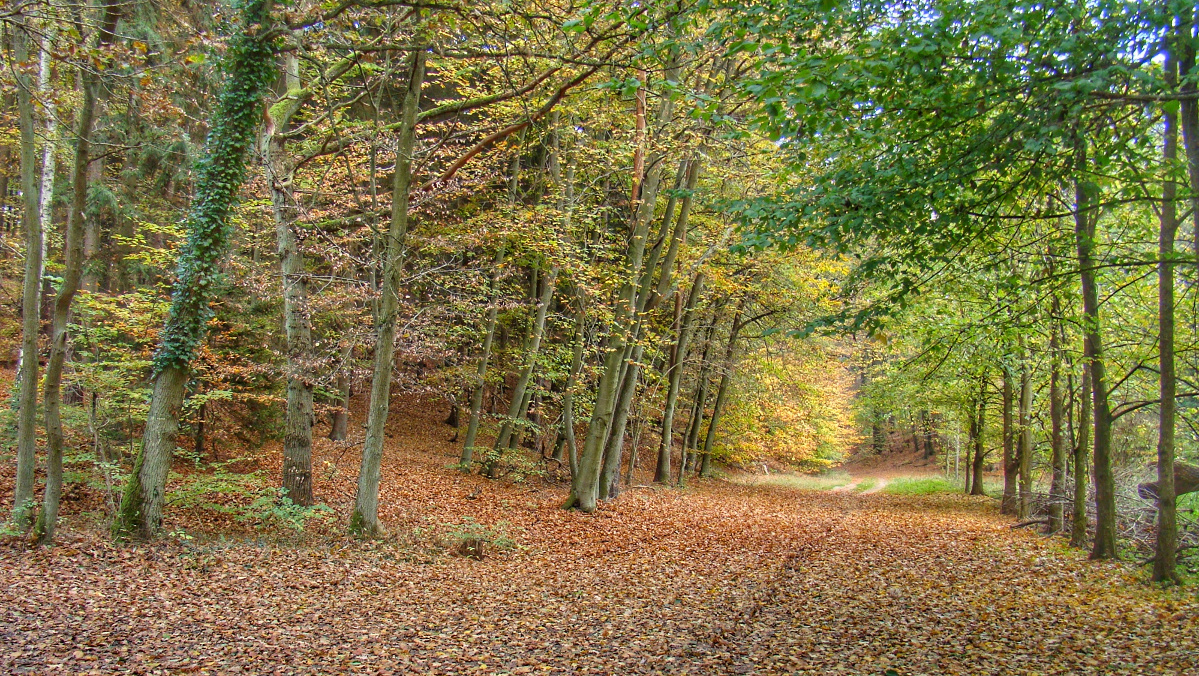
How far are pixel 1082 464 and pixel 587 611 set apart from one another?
765 cm

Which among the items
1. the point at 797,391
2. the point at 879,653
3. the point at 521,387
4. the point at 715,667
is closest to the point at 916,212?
the point at 879,653

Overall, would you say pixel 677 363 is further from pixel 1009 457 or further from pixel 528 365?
pixel 1009 457

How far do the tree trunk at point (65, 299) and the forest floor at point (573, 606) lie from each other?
1.87ft

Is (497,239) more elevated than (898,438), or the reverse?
(497,239)

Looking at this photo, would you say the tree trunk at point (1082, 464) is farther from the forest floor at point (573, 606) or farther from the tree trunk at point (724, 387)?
the tree trunk at point (724, 387)

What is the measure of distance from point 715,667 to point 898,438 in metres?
47.8

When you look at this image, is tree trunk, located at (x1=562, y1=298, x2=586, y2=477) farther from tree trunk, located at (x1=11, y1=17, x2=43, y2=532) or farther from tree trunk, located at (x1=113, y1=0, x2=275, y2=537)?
tree trunk, located at (x1=11, y1=17, x2=43, y2=532)

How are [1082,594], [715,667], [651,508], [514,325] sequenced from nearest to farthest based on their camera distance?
[715,667] < [1082,594] < [651,508] < [514,325]

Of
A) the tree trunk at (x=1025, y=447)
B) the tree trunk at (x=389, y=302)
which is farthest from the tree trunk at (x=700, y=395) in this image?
the tree trunk at (x=389, y=302)

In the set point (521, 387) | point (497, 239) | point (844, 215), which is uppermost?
point (497, 239)

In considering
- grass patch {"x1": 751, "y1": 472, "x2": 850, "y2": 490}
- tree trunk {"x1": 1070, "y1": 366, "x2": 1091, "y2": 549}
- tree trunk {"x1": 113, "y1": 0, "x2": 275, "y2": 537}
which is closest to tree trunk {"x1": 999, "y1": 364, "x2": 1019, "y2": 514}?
tree trunk {"x1": 1070, "y1": 366, "x2": 1091, "y2": 549}

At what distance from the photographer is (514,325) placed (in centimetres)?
1830

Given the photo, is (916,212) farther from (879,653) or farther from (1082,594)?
(1082,594)

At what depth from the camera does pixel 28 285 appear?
6691mm
